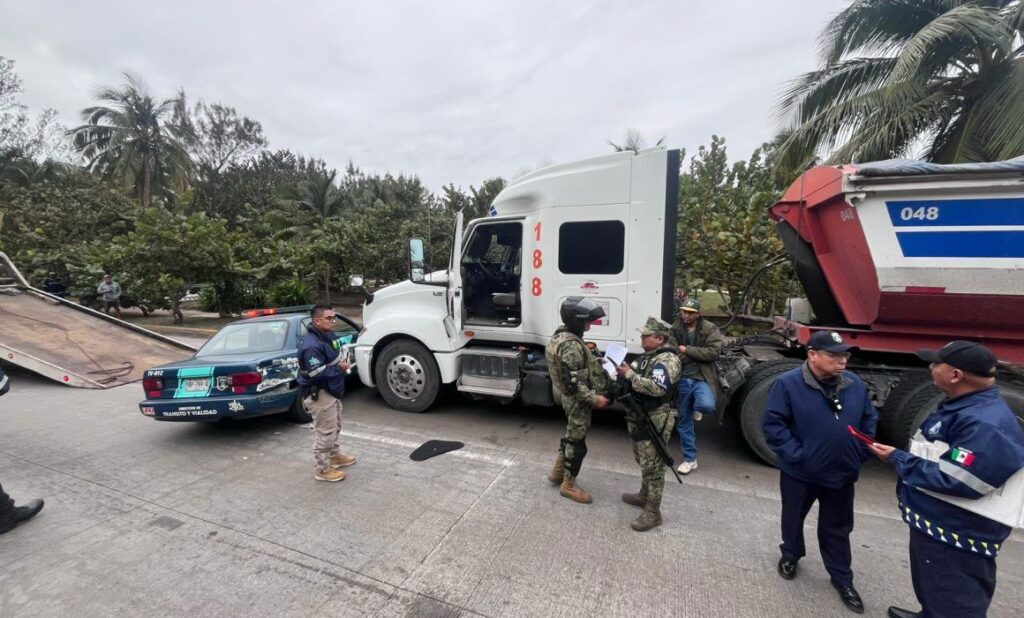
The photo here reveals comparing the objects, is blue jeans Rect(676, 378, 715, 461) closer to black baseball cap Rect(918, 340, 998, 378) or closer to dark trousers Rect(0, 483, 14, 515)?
black baseball cap Rect(918, 340, 998, 378)

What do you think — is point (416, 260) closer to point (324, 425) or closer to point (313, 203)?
point (324, 425)

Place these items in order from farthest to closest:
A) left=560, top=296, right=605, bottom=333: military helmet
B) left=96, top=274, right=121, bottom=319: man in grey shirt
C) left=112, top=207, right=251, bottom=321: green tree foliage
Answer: left=96, top=274, right=121, bottom=319: man in grey shirt, left=112, top=207, right=251, bottom=321: green tree foliage, left=560, top=296, right=605, bottom=333: military helmet

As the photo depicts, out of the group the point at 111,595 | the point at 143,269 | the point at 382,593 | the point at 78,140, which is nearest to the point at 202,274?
the point at 143,269

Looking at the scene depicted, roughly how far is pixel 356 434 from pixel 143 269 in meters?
11.4

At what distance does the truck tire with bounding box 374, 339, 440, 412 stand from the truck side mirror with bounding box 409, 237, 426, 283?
2.65 feet

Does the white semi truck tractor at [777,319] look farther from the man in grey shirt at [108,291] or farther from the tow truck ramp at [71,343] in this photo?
the man in grey shirt at [108,291]

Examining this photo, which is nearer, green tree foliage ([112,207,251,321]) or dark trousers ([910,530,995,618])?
dark trousers ([910,530,995,618])

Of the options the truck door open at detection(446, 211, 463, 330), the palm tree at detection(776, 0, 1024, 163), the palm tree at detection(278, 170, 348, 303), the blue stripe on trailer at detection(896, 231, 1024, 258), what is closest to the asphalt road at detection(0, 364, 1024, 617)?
the truck door open at detection(446, 211, 463, 330)

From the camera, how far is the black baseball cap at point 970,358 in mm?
1728

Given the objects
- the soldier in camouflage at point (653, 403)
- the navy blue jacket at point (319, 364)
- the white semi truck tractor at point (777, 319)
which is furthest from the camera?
the navy blue jacket at point (319, 364)

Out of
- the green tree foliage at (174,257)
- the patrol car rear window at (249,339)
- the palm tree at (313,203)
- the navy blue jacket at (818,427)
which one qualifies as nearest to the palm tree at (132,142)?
the palm tree at (313,203)

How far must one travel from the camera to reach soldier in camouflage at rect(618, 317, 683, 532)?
2844mm

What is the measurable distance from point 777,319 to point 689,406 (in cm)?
183

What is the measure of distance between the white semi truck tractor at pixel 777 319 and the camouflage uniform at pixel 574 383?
133 centimetres
